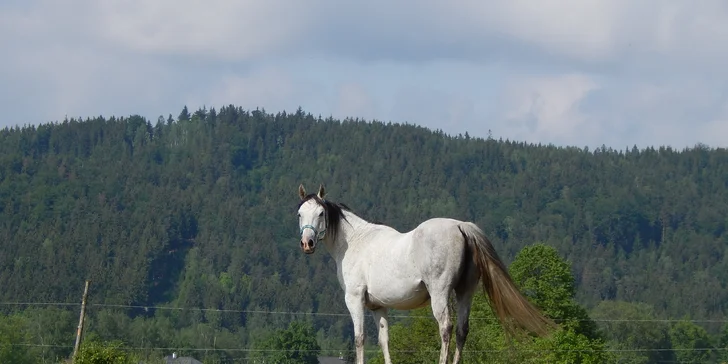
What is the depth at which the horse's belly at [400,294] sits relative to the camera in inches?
598

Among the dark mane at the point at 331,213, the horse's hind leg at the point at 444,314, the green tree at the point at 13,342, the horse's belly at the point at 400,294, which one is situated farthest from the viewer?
the green tree at the point at 13,342

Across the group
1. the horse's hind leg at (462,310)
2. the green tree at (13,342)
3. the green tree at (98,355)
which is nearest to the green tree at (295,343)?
the green tree at (13,342)

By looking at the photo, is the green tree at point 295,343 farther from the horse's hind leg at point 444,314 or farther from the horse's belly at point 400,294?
the horse's hind leg at point 444,314

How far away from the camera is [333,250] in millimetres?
16469

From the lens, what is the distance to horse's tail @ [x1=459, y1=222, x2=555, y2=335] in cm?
1488

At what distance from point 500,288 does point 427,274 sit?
87 cm

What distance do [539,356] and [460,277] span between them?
28298 millimetres

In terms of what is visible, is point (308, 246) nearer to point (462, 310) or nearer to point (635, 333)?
point (462, 310)

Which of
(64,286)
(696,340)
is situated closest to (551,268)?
(696,340)

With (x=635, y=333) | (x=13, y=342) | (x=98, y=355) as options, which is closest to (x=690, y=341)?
(x=635, y=333)

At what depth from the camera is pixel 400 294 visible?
15.3 m

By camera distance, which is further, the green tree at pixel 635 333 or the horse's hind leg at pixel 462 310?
the green tree at pixel 635 333

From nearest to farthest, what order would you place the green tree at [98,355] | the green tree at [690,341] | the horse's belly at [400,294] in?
the horse's belly at [400,294] → the green tree at [98,355] → the green tree at [690,341]

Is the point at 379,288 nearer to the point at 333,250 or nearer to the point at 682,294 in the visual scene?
the point at 333,250
